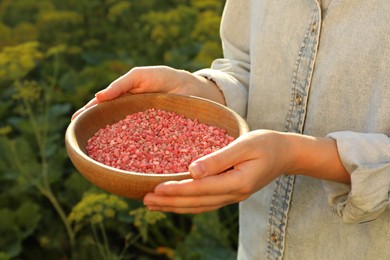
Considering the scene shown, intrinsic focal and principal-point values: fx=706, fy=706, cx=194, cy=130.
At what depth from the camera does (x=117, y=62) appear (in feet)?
9.71

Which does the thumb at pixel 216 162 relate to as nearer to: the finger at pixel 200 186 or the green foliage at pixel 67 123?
the finger at pixel 200 186

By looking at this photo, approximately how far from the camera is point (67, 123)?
2762 mm

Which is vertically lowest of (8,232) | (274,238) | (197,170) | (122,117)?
(8,232)

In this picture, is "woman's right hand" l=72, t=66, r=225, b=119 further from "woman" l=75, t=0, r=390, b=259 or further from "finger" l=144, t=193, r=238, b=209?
"finger" l=144, t=193, r=238, b=209

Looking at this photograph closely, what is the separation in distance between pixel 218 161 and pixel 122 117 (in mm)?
365

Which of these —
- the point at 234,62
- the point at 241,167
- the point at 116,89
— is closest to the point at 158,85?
the point at 116,89

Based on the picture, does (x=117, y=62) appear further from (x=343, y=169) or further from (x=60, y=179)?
(x=343, y=169)

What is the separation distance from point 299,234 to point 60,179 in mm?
1437

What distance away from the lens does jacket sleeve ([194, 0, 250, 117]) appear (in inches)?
54.5

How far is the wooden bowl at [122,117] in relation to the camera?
102cm

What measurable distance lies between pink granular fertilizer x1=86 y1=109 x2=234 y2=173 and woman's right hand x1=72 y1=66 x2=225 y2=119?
0.16 feet

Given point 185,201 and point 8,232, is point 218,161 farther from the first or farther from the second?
point 8,232

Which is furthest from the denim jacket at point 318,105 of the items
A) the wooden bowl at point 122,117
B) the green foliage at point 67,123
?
the green foliage at point 67,123

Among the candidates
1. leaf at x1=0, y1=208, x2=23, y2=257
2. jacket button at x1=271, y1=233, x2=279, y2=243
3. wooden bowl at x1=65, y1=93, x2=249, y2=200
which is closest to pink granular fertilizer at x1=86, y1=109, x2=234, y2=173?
wooden bowl at x1=65, y1=93, x2=249, y2=200
